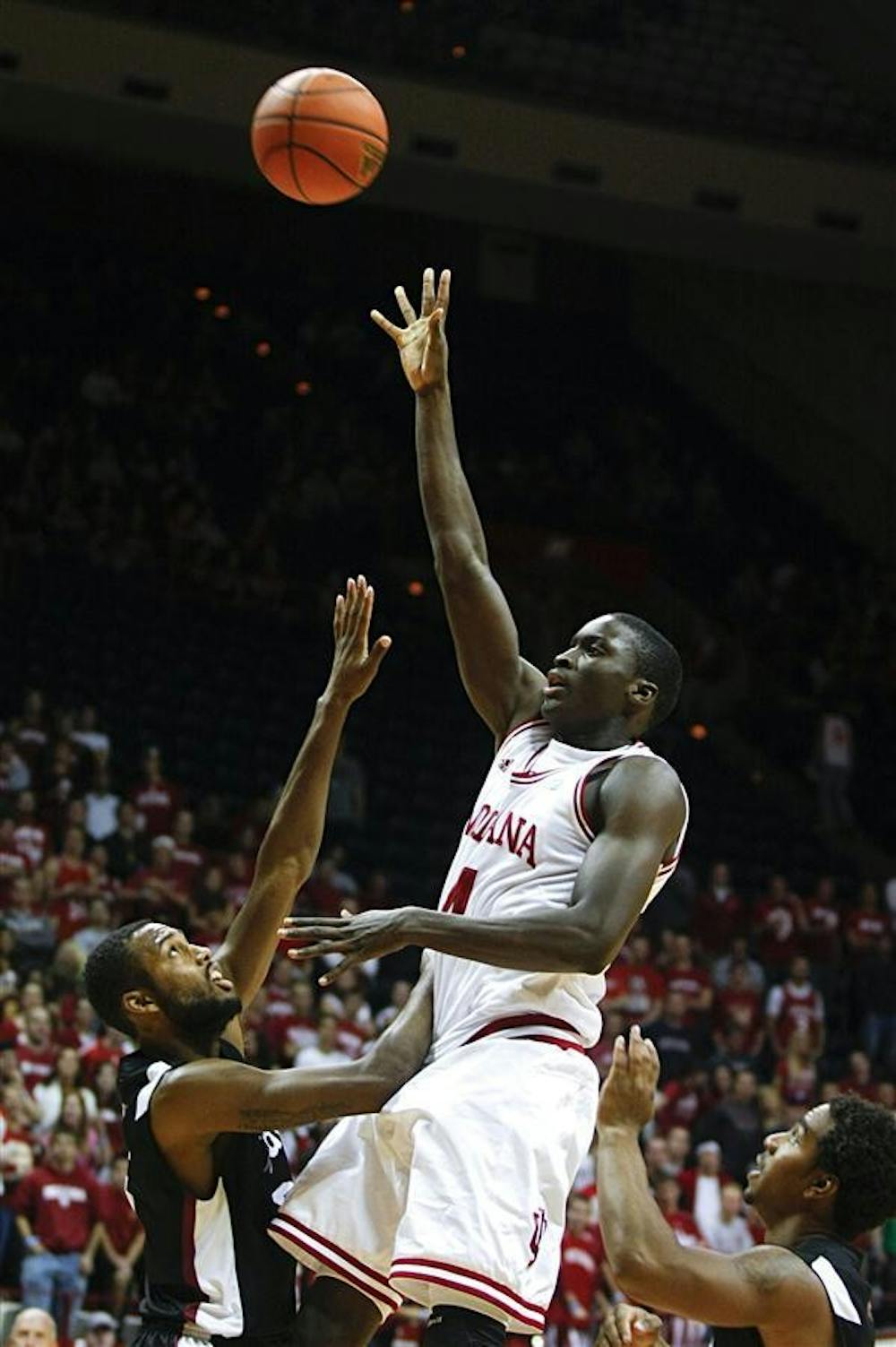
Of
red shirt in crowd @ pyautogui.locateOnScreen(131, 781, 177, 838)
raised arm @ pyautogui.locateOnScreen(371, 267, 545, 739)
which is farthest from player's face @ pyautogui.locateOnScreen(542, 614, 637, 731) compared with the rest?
red shirt in crowd @ pyautogui.locateOnScreen(131, 781, 177, 838)

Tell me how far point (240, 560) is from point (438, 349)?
14.4 m

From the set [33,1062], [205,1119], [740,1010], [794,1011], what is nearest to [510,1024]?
[205,1119]

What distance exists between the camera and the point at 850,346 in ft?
77.4

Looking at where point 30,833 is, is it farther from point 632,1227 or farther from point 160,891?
point 632,1227

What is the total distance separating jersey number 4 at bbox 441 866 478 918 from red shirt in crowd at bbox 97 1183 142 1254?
613 cm

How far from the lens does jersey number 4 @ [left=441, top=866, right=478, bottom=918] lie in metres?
4.80

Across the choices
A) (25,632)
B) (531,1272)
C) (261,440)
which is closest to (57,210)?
(261,440)

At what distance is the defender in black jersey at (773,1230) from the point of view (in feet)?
13.0

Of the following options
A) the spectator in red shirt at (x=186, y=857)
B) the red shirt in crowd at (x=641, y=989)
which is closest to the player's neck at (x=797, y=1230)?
the spectator in red shirt at (x=186, y=857)

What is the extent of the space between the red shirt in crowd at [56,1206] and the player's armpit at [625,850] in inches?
251

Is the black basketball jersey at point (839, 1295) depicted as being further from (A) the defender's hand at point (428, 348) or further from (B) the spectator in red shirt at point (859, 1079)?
(B) the spectator in red shirt at point (859, 1079)

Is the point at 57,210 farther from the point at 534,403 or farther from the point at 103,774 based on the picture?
the point at 103,774

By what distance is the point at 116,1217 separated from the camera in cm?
1054

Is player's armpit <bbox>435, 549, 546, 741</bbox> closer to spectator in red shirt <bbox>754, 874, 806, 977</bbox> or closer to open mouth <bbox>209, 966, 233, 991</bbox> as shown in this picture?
open mouth <bbox>209, 966, 233, 991</bbox>
